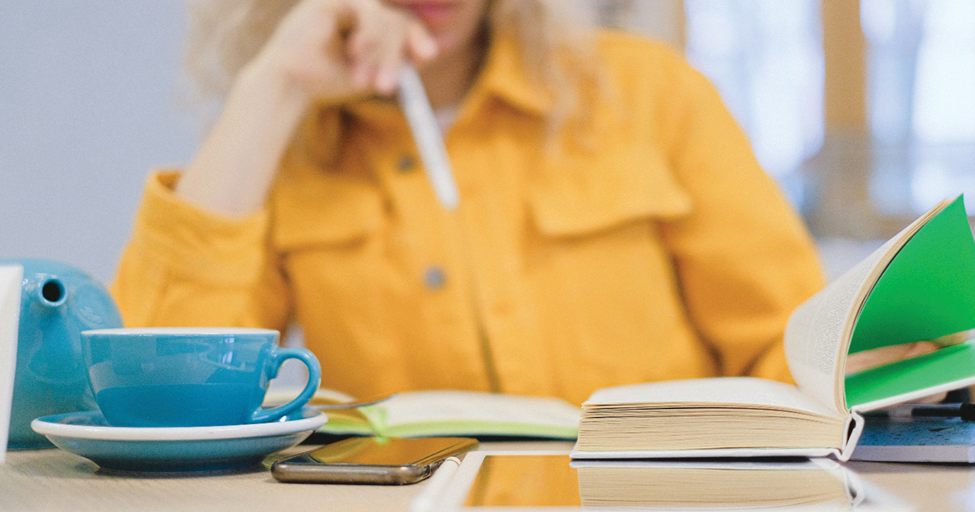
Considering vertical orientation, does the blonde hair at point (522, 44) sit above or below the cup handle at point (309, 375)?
above

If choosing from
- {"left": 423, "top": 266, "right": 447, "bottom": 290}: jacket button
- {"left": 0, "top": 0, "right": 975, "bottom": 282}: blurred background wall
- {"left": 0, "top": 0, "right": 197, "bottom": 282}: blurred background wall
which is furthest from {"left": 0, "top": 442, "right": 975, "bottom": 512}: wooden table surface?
{"left": 0, "top": 0, "right": 975, "bottom": 282}: blurred background wall

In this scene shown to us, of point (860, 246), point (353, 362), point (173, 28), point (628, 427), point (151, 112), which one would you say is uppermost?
point (173, 28)

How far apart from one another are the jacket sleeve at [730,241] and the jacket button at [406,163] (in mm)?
314

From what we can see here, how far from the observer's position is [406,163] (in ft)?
2.91

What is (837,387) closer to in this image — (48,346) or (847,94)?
(48,346)

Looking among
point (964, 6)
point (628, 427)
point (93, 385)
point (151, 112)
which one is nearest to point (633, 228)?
point (628, 427)

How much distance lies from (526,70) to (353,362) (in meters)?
0.41

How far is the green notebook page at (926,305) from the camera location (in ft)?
1.11

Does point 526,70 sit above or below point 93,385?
above

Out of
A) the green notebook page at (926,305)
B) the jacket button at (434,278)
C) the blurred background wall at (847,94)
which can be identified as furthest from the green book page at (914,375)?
the blurred background wall at (847,94)

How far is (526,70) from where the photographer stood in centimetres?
90

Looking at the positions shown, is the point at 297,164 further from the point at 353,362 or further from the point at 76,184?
the point at 76,184

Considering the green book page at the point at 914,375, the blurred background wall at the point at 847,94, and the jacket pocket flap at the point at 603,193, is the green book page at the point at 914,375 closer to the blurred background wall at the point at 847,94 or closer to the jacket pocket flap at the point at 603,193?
the jacket pocket flap at the point at 603,193

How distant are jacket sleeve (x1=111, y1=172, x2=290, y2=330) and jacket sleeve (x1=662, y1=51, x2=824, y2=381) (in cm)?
50
